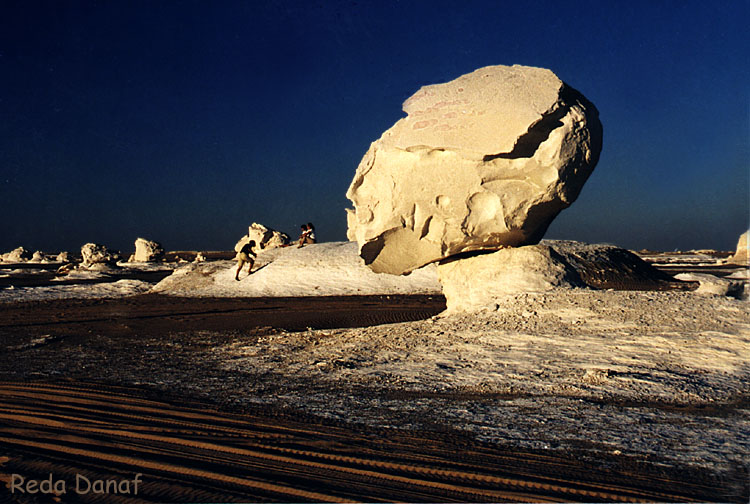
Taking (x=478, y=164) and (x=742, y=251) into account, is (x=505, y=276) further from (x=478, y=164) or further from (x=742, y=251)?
(x=742, y=251)

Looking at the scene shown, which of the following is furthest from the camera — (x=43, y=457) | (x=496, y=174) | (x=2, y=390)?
(x=496, y=174)

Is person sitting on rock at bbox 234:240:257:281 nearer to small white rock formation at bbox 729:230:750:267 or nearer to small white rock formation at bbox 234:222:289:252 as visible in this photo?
small white rock formation at bbox 234:222:289:252

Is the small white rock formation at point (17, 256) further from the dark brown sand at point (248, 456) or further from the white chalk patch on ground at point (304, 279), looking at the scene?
the dark brown sand at point (248, 456)

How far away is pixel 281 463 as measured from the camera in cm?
288

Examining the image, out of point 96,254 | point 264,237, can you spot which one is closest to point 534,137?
point 264,237

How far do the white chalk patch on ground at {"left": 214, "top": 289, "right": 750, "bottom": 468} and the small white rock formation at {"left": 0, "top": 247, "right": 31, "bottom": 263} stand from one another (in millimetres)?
52294

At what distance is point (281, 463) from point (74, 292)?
17184mm

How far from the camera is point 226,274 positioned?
61.2ft

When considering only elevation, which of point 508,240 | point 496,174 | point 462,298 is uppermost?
point 496,174

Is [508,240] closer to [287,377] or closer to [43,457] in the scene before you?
[287,377]

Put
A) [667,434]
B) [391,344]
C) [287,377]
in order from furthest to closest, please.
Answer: [391,344]
[287,377]
[667,434]

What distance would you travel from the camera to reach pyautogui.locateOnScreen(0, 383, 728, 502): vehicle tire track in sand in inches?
97.3

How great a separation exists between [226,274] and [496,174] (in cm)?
1332

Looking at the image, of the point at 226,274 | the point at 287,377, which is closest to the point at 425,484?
the point at 287,377
